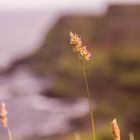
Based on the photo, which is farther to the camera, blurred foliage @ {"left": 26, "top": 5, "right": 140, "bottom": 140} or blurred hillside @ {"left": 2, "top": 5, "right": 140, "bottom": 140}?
blurred foliage @ {"left": 26, "top": 5, "right": 140, "bottom": 140}

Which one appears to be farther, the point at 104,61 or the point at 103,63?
the point at 104,61

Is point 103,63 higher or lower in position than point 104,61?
lower

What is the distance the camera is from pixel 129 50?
38844mm

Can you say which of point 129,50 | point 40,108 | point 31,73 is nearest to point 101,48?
point 129,50

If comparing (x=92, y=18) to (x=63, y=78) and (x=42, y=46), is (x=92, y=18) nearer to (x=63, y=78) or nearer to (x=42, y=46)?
(x=42, y=46)

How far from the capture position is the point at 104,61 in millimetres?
38969

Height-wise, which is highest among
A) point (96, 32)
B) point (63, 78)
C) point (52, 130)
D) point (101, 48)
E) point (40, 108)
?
point (96, 32)

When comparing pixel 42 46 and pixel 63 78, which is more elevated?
pixel 42 46

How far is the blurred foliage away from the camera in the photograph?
101ft

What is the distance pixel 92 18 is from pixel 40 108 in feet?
58.7

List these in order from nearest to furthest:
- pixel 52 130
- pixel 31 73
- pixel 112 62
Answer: pixel 52 130 < pixel 112 62 < pixel 31 73

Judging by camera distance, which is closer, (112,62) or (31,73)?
(112,62)

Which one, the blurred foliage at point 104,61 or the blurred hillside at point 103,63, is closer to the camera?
the blurred hillside at point 103,63

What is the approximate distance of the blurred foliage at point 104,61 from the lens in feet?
101
